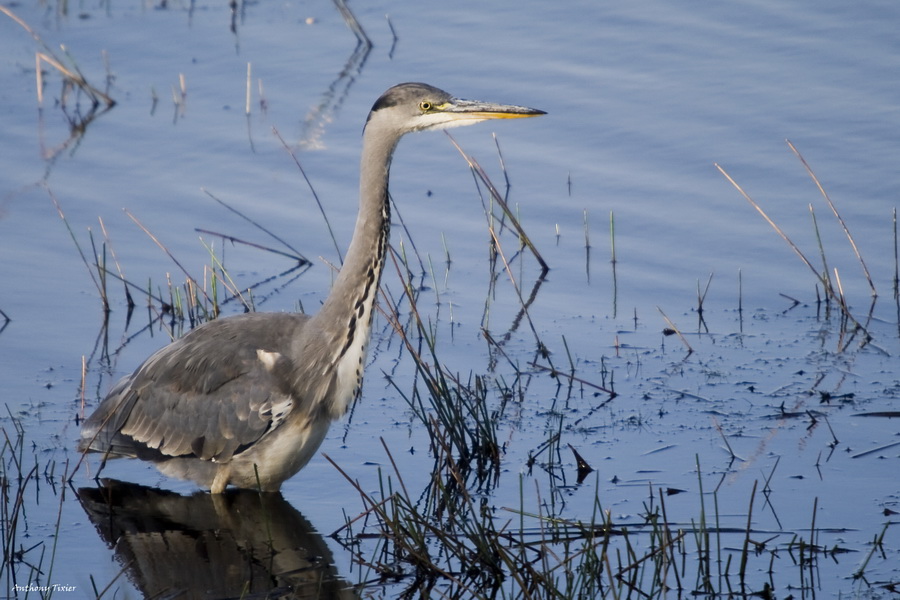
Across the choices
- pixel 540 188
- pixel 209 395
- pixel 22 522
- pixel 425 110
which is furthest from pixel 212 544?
pixel 540 188

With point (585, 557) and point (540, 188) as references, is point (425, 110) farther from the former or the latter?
point (540, 188)

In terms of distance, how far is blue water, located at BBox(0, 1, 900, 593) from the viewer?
7.25 m

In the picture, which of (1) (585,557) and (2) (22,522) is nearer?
(1) (585,557)

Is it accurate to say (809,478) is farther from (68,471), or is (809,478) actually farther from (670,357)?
(68,471)

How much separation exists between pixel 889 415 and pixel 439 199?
429 centimetres

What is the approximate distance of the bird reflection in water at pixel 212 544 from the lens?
5.73 m

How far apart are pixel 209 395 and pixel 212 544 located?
0.79 metres

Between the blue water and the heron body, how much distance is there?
0.39 metres

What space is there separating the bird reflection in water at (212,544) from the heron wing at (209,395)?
0.89 feet

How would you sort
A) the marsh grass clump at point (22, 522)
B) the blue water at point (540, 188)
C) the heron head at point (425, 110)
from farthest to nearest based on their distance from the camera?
the blue water at point (540, 188) < the heron head at point (425, 110) < the marsh grass clump at point (22, 522)

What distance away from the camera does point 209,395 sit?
659 cm

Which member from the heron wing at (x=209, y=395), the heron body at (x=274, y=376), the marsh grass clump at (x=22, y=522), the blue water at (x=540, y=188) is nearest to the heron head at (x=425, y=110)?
the heron body at (x=274, y=376)

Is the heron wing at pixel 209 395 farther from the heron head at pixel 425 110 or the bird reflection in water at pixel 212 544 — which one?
the heron head at pixel 425 110

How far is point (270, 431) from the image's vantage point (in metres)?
6.40
